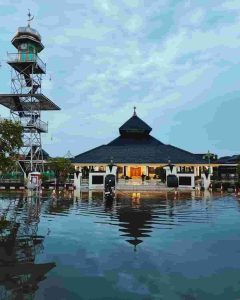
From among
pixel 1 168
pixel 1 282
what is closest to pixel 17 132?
pixel 1 168

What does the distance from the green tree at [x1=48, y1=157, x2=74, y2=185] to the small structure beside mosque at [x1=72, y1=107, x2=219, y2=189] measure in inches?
99.7

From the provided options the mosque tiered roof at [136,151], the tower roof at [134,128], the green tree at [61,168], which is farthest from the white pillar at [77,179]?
the tower roof at [134,128]

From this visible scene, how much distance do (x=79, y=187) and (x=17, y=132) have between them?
42.4 m

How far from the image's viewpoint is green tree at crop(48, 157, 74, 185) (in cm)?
6394

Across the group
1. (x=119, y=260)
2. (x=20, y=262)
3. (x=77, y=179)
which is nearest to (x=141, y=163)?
(x=77, y=179)

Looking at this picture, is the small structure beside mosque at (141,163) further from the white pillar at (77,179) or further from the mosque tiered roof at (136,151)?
the white pillar at (77,179)

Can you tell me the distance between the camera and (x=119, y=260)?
458 inches

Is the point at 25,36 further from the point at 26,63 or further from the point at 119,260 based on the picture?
the point at 119,260

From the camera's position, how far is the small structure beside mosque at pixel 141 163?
61.5 metres

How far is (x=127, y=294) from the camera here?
853 centimetres

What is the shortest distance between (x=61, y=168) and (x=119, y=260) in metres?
53.2

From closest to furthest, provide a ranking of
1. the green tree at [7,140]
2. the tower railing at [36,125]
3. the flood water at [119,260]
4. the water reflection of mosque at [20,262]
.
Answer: the water reflection of mosque at [20,262] < the flood water at [119,260] < the green tree at [7,140] < the tower railing at [36,125]

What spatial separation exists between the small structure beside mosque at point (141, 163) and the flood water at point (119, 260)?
135 feet

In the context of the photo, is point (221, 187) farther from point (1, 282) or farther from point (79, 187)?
point (1, 282)
